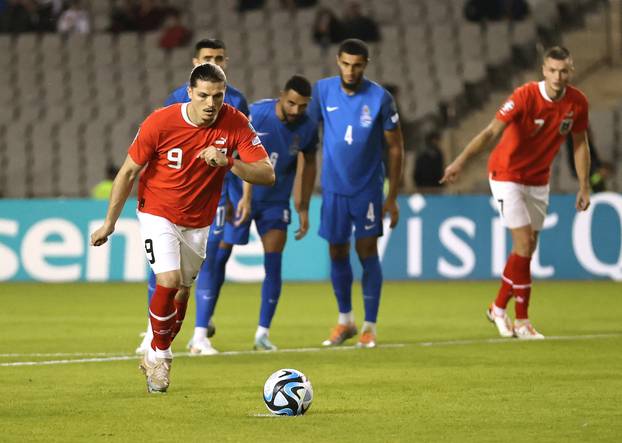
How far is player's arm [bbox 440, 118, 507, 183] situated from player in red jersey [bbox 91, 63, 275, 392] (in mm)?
2448

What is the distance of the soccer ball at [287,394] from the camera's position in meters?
7.39

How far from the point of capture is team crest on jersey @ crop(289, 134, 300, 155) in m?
11.2

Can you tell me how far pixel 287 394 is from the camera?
739 centimetres

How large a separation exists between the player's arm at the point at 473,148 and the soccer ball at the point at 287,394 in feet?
11.6

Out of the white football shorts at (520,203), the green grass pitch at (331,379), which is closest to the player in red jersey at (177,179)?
the green grass pitch at (331,379)

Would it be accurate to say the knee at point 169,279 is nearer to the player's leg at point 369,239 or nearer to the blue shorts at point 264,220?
the blue shorts at point 264,220

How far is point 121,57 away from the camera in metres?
24.5

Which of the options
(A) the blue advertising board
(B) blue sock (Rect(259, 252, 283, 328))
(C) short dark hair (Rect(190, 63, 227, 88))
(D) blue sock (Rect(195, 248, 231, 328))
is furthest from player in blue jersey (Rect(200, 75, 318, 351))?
(A) the blue advertising board

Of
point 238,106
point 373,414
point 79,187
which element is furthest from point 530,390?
point 79,187

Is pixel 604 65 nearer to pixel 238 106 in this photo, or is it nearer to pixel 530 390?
pixel 238 106

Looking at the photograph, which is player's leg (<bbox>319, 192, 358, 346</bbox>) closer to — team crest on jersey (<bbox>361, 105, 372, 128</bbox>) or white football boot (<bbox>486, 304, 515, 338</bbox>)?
team crest on jersey (<bbox>361, 105, 372, 128</bbox>)

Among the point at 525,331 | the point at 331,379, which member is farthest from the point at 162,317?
the point at 525,331

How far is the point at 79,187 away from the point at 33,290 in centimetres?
497

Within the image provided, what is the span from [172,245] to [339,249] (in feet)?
10.3
